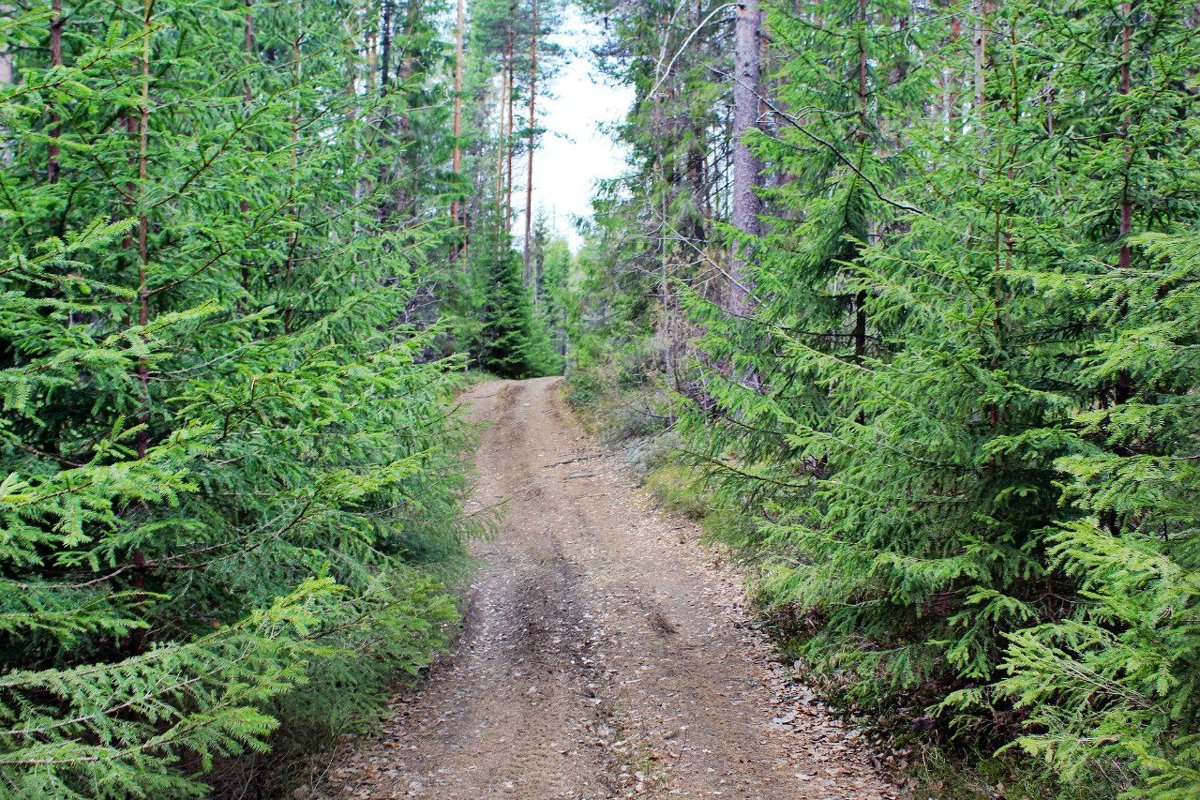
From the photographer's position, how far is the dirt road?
5.99 m

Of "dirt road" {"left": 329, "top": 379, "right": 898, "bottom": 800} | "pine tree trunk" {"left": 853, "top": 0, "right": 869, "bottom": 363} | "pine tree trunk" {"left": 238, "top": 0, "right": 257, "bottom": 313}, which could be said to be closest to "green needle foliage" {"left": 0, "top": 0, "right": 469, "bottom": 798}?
"pine tree trunk" {"left": 238, "top": 0, "right": 257, "bottom": 313}

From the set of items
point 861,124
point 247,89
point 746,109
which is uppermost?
point 746,109

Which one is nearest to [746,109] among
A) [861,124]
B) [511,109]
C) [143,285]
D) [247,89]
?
[861,124]

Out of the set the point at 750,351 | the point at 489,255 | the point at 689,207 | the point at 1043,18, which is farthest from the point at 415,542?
the point at 489,255

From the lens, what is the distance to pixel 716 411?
26.2 feet

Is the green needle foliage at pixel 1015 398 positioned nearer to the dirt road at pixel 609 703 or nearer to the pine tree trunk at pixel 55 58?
the dirt road at pixel 609 703

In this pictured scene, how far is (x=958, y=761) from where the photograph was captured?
5.41m

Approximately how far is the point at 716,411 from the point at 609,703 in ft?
12.0

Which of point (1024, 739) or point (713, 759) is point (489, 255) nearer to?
point (713, 759)

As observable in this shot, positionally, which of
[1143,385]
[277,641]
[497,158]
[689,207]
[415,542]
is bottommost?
[415,542]

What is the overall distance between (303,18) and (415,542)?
705 cm

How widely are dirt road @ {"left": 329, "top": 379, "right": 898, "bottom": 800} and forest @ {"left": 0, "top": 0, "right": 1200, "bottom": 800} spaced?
0.62 meters

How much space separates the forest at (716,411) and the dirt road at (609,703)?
0.62 metres

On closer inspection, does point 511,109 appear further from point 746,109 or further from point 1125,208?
point 1125,208
